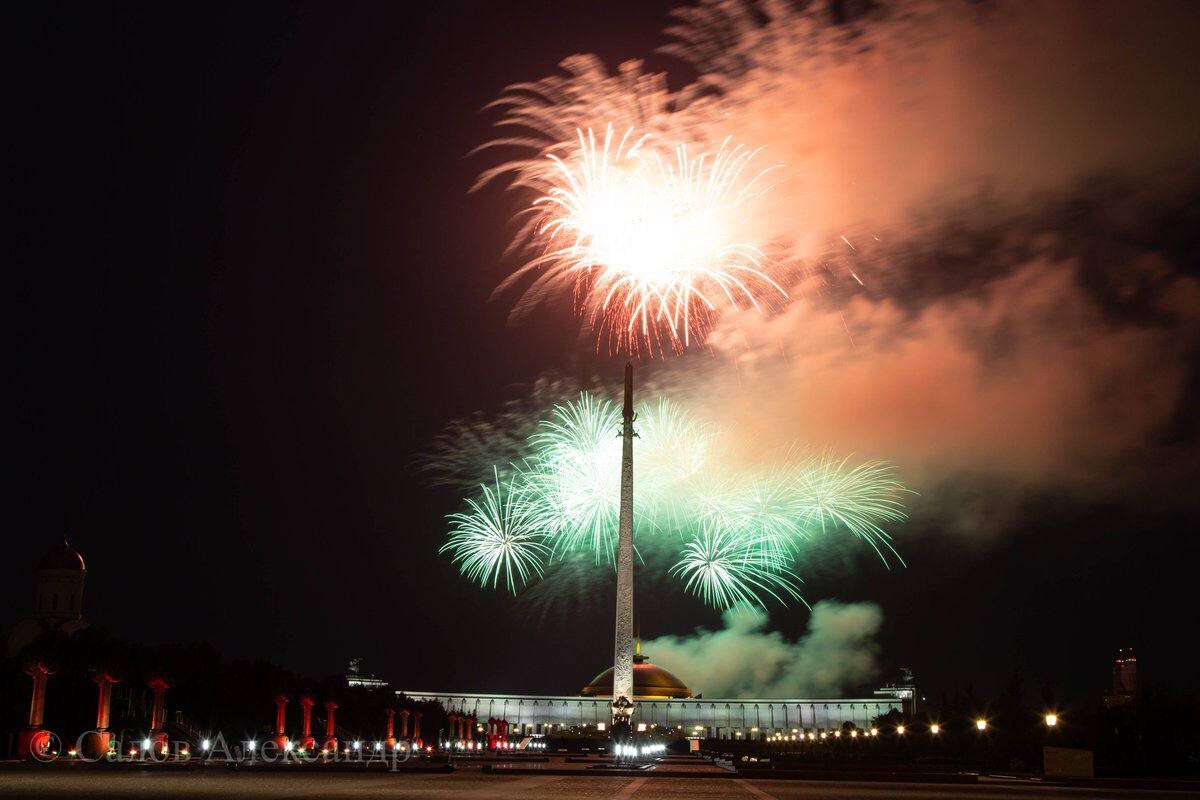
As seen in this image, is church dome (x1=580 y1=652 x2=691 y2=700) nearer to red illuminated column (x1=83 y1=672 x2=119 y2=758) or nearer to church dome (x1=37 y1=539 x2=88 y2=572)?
church dome (x1=37 y1=539 x2=88 y2=572)

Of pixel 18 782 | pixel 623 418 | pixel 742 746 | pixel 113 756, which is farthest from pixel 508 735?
pixel 18 782

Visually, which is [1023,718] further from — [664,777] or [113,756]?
[113,756]

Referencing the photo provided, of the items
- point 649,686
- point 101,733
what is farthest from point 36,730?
point 649,686

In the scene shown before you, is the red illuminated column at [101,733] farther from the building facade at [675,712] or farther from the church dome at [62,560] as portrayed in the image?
the building facade at [675,712]

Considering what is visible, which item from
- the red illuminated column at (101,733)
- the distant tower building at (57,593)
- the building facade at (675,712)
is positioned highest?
the distant tower building at (57,593)

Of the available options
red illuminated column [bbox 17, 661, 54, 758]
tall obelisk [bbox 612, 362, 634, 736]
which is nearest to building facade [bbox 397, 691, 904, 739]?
tall obelisk [bbox 612, 362, 634, 736]

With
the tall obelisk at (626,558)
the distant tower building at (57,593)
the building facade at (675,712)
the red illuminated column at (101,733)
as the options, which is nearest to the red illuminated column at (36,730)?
the red illuminated column at (101,733)
